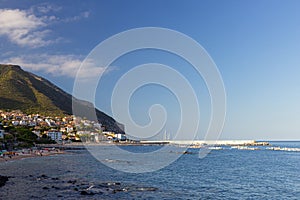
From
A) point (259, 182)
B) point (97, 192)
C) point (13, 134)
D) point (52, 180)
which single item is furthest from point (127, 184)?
point (13, 134)

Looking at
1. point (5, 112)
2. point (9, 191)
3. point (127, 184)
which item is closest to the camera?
point (9, 191)

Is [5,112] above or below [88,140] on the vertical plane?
above

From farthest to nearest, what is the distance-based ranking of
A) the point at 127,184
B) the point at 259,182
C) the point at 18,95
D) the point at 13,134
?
the point at 18,95, the point at 13,134, the point at 259,182, the point at 127,184

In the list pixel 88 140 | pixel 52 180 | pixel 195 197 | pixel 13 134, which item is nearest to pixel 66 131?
pixel 88 140

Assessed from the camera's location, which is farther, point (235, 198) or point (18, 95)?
point (18, 95)

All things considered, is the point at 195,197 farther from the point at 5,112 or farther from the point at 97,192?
the point at 5,112

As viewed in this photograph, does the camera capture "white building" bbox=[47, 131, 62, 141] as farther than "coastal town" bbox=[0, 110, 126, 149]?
Yes

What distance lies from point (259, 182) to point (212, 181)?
575cm

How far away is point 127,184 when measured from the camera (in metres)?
32.6

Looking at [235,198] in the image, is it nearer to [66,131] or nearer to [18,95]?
[66,131]

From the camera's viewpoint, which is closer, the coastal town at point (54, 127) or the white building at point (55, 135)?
the coastal town at point (54, 127)

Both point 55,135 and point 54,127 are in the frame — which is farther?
point 54,127

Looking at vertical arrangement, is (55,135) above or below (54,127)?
below

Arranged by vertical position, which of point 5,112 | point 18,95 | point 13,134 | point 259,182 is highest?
point 18,95
